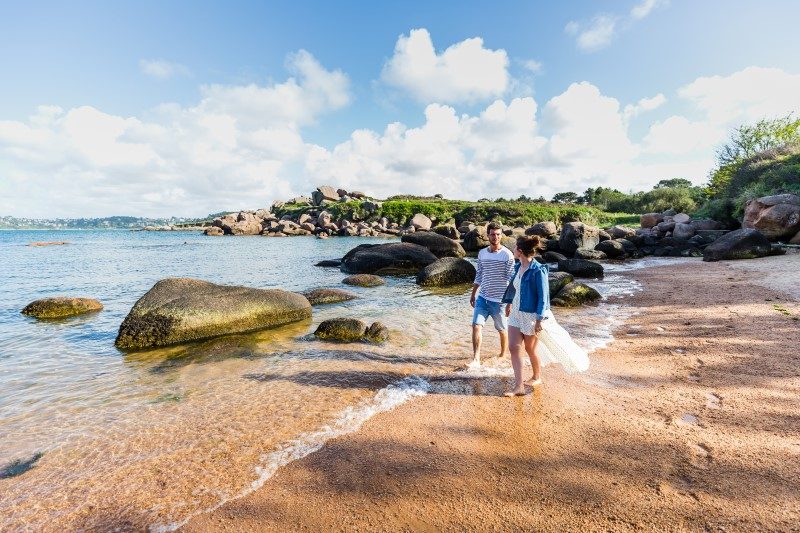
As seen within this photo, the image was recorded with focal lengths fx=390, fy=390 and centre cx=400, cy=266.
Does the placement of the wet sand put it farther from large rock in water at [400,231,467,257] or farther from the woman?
large rock in water at [400,231,467,257]

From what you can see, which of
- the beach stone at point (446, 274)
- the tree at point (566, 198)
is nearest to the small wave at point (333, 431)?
the beach stone at point (446, 274)

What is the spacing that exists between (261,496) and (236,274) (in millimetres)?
19011

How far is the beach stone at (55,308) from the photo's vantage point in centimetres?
1122

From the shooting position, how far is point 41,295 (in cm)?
1440

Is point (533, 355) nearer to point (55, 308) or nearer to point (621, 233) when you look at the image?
point (55, 308)

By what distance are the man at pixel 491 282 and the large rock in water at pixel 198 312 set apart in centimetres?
556

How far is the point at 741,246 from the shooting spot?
18484 mm

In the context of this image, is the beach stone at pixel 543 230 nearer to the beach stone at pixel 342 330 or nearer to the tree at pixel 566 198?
the beach stone at pixel 342 330

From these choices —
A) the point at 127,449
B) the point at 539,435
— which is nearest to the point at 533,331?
the point at 539,435

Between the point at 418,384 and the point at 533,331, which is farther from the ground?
the point at 533,331

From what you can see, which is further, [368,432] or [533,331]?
[533,331]

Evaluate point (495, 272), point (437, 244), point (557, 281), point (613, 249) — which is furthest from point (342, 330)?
point (613, 249)

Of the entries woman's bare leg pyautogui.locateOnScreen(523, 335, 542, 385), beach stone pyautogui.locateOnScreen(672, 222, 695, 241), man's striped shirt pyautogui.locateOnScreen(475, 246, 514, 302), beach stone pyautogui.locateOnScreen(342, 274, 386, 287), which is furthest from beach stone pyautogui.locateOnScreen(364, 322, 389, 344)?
beach stone pyautogui.locateOnScreen(672, 222, 695, 241)

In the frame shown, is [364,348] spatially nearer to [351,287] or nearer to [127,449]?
[127,449]
